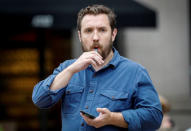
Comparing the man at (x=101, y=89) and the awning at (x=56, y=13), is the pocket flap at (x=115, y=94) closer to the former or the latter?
the man at (x=101, y=89)

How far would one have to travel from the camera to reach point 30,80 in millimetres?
8352

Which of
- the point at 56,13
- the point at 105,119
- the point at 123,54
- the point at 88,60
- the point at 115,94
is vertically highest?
the point at 56,13

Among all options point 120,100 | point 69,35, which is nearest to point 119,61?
point 120,100

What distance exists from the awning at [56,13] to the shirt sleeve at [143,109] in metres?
4.10

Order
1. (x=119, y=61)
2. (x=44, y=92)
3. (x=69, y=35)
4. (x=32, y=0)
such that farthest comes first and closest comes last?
(x=69, y=35)
(x=32, y=0)
(x=119, y=61)
(x=44, y=92)

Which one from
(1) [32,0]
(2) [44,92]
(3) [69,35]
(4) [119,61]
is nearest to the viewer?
(2) [44,92]

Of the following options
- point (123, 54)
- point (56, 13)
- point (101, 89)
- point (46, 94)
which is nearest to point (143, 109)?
point (101, 89)

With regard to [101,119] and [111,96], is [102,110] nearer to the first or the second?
[101,119]

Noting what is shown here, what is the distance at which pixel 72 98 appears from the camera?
239cm

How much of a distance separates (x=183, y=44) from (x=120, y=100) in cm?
628

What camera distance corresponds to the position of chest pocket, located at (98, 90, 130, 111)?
2.30 meters

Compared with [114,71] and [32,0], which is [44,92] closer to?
[114,71]

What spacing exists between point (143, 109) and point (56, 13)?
14.2 ft

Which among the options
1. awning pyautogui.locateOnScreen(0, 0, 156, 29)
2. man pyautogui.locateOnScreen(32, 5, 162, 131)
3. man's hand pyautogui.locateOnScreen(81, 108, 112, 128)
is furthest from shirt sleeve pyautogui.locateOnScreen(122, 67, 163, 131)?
awning pyautogui.locateOnScreen(0, 0, 156, 29)
